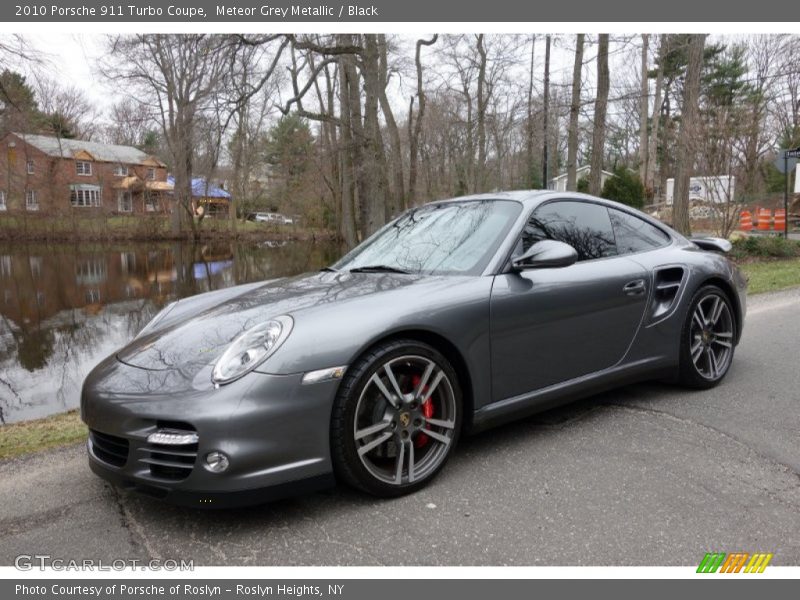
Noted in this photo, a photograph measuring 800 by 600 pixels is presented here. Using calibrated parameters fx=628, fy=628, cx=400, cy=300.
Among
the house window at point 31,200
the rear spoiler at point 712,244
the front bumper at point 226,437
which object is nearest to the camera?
the front bumper at point 226,437

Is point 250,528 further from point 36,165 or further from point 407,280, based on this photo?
point 36,165

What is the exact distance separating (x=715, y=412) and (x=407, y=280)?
226cm

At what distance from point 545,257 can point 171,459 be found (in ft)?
6.69

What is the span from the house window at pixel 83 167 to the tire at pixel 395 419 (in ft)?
204

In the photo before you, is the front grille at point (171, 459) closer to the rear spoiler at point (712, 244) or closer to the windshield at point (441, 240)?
the windshield at point (441, 240)

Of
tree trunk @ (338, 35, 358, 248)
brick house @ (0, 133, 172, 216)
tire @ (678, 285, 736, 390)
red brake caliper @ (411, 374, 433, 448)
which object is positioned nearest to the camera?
red brake caliper @ (411, 374, 433, 448)

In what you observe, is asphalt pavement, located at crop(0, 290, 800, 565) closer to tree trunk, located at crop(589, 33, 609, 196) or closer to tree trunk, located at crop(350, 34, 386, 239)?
tree trunk, located at crop(589, 33, 609, 196)

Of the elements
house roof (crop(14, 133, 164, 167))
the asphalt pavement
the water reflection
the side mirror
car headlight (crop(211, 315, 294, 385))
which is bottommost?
the water reflection

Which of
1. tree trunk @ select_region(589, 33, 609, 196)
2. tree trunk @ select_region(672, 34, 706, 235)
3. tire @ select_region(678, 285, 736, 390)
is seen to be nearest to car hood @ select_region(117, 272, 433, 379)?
tire @ select_region(678, 285, 736, 390)

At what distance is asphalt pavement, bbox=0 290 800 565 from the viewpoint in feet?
8.19

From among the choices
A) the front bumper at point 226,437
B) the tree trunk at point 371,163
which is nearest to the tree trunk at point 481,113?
the tree trunk at point 371,163

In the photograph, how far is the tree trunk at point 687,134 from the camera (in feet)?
47.2

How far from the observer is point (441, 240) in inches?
147

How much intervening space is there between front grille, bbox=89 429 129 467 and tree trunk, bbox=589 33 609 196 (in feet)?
50.8
